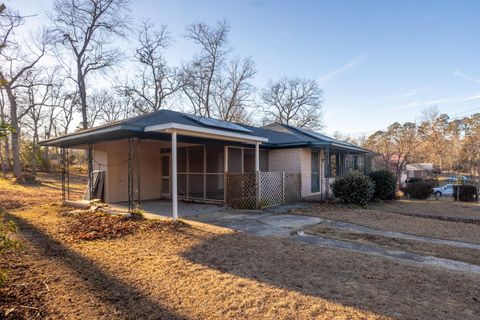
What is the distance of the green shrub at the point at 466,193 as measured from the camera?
48.7 ft

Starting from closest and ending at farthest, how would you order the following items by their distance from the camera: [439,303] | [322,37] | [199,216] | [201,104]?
[439,303] → [199,216] → [322,37] → [201,104]

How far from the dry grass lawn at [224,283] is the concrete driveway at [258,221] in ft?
3.82

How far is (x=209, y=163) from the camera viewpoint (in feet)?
39.8

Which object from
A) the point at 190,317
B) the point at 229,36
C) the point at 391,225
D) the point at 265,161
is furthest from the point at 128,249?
the point at 229,36

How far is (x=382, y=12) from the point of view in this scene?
1116 centimetres

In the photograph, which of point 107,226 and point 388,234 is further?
point 107,226

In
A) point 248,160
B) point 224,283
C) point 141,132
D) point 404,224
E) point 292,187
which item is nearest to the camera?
point 224,283

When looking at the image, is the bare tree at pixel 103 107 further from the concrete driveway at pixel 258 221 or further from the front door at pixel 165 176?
the concrete driveway at pixel 258 221

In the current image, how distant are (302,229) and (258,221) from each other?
1394 mm

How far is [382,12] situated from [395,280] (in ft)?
36.0

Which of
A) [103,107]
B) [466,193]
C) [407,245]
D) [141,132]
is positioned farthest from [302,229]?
[103,107]

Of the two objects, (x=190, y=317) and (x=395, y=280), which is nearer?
(x=190, y=317)

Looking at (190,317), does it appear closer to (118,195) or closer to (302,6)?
(118,195)

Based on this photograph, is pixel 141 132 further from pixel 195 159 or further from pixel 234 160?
pixel 234 160
